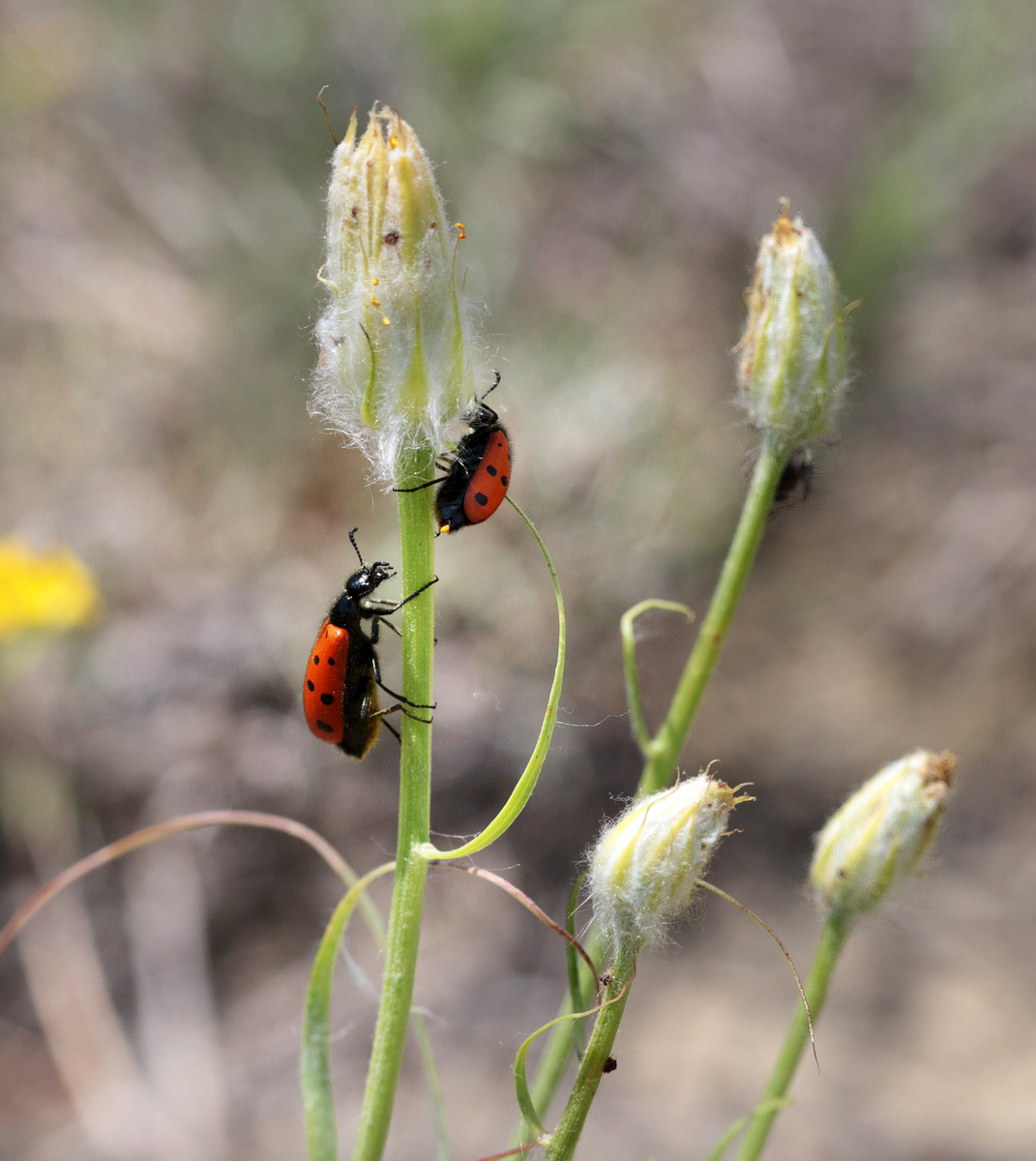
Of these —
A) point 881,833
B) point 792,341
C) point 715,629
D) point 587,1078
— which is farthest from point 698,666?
Answer: point 587,1078

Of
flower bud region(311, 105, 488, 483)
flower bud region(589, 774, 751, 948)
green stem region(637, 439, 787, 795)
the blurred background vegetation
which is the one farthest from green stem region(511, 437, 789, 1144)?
the blurred background vegetation

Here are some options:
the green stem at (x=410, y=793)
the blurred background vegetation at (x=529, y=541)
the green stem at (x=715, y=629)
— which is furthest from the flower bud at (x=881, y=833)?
the blurred background vegetation at (x=529, y=541)

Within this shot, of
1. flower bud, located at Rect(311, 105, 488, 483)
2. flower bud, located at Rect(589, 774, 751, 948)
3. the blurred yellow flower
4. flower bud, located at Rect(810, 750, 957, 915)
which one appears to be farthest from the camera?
the blurred yellow flower

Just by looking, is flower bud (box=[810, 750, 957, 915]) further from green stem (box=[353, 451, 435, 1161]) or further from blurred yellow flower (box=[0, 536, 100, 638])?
blurred yellow flower (box=[0, 536, 100, 638])

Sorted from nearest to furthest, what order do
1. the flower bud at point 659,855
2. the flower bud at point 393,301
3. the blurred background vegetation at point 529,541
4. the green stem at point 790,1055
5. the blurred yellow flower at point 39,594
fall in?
the flower bud at point 393,301 < the flower bud at point 659,855 < the green stem at point 790,1055 < the blurred yellow flower at point 39,594 < the blurred background vegetation at point 529,541

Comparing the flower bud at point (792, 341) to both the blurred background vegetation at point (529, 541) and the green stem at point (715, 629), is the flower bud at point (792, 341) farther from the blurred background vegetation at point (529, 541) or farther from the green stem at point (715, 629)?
the blurred background vegetation at point (529, 541)

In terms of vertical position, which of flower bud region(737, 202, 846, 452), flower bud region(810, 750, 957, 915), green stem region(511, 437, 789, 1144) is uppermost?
flower bud region(737, 202, 846, 452)

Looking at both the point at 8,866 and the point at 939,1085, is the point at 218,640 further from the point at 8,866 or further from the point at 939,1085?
the point at 939,1085

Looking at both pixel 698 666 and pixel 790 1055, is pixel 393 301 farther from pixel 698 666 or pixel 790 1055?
pixel 790 1055
